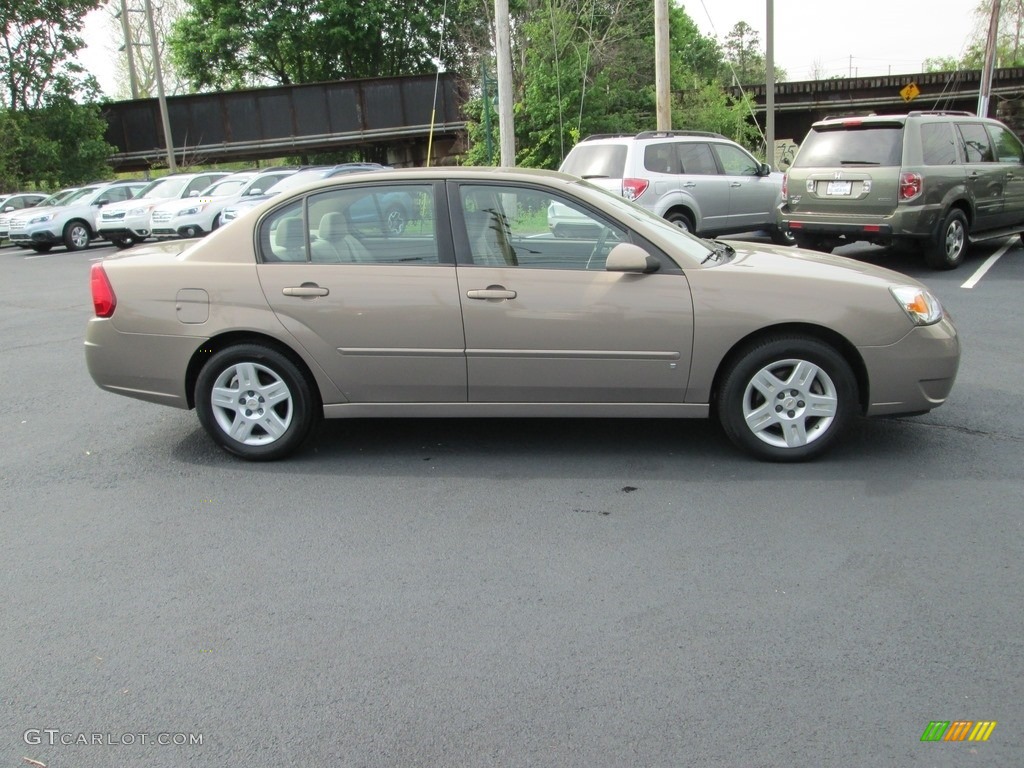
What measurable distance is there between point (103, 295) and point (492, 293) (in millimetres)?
2230

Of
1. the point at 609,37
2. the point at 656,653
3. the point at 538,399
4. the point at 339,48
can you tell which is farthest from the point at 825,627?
the point at 339,48

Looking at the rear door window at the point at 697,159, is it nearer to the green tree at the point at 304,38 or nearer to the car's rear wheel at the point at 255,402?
the car's rear wheel at the point at 255,402

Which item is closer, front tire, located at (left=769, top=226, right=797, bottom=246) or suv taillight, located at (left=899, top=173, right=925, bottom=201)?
suv taillight, located at (left=899, top=173, right=925, bottom=201)

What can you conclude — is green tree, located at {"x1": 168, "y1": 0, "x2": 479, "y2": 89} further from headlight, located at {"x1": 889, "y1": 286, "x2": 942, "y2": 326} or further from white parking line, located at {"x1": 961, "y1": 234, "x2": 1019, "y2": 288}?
headlight, located at {"x1": 889, "y1": 286, "x2": 942, "y2": 326}

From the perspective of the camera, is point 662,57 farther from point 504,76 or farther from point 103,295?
point 103,295

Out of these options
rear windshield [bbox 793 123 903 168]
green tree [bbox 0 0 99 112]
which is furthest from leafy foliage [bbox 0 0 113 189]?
rear windshield [bbox 793 123 903 168]

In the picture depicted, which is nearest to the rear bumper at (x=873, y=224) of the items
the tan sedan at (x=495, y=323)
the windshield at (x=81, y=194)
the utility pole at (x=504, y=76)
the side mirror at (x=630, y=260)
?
the utility pole at (x=504, y=76)

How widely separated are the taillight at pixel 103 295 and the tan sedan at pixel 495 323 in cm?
1

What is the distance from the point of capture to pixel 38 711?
9.98 ft

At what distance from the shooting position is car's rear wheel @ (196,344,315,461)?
205 inches

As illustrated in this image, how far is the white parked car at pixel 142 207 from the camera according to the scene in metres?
21.7

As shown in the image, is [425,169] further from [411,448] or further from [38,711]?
[38,711]

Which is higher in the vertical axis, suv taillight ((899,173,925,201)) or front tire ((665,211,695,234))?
suv taillight ((899,173,925,201))

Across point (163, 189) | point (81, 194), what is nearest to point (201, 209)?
point (163, 189)
